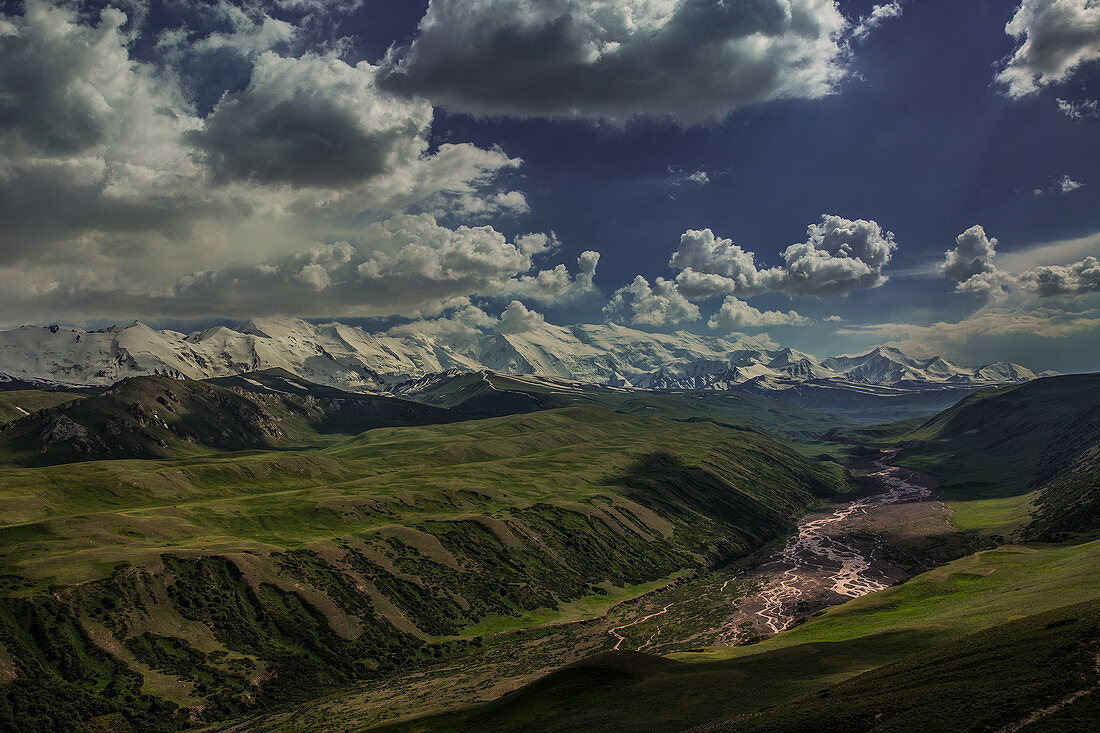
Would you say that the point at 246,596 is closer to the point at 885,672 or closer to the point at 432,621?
the point at 432,621

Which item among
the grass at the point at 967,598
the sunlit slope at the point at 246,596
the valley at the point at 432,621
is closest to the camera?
the valley at the point at 432,621

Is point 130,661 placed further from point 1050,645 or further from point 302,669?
point 1050,645

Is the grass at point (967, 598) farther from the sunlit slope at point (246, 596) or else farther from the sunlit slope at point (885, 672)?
the sunlit slope at point (246, 596)

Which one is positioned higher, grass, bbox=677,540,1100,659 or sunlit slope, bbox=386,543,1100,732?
sunlit slope, bbox=386,543,1100,732

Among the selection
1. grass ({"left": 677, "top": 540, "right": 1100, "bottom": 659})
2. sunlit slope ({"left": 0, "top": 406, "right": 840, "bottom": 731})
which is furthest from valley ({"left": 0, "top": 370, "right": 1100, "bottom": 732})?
grass ({"left": 677, "top": 540, "right": 1100, "bottom": 659})

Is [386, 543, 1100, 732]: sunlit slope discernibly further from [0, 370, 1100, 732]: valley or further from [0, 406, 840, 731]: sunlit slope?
[0, 406, 840, 731]: sunlit slope

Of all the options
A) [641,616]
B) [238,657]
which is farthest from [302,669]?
[641,616]

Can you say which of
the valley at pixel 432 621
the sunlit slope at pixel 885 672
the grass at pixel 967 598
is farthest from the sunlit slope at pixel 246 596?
the grass at pixel 967 598

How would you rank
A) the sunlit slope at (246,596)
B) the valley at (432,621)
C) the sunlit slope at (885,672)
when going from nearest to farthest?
1. the sunlit slope at (885,672)
2. the valley at (432,621)
3. the sunlit slope at (246,596)

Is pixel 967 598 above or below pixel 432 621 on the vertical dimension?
below

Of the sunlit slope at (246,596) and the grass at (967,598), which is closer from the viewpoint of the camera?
the grass at (967,598)

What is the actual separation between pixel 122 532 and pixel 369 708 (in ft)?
316

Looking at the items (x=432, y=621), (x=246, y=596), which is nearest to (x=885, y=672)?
(x=432, y=621)

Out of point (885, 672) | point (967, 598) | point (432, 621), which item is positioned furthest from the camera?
point (432, 621)
